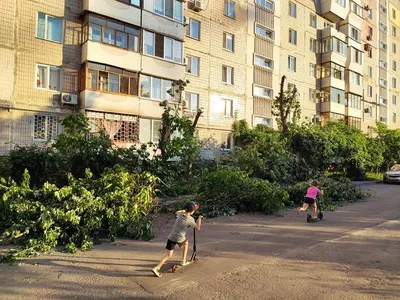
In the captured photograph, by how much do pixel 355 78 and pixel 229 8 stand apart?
1838 cm

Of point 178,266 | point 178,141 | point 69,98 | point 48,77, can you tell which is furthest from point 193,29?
point 178,266

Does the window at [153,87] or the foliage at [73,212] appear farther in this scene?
the window at [153,87]

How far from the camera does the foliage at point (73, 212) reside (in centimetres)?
682

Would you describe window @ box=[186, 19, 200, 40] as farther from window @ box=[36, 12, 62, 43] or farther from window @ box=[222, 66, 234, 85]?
window @ box=[36, 12, 62, 43]

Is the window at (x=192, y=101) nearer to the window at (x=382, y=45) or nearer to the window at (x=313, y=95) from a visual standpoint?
the window at (x=313, y=95)

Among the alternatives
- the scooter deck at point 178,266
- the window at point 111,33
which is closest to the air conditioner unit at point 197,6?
the window at point 111,33

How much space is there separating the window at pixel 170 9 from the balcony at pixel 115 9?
1.74 meters

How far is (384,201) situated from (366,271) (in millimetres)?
10158

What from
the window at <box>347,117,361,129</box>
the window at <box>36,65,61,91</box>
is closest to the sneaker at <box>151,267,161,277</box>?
the window at <box>36,65,61,91</box>

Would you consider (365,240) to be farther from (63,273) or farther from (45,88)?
(45,88)

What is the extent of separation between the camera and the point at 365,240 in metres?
7.88

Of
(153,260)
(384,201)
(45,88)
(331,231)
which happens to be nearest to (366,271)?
(331,231)

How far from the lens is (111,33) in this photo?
19531mm

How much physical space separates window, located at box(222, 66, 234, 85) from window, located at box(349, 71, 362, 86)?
55.1ft
